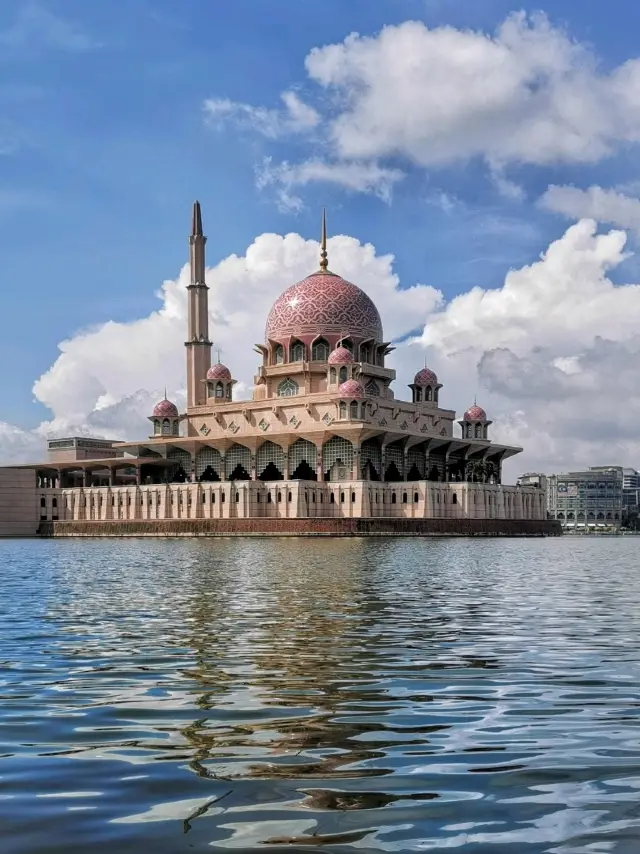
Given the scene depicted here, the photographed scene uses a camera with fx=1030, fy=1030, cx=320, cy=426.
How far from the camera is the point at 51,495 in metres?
91.1

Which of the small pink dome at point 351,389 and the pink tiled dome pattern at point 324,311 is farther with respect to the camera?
the pink tiled dome pattern at point 324,311

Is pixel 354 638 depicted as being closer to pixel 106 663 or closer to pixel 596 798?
pixel 106 663

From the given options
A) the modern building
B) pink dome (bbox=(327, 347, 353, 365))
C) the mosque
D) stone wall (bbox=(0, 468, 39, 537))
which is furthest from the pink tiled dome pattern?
the modern building

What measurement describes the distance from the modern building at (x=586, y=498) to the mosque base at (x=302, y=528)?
106 m

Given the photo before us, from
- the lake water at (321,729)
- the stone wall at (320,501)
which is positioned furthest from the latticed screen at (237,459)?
the lake water at (321,729)

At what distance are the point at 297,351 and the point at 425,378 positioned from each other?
1277 cm

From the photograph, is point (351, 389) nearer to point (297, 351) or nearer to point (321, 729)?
point (297, 351)

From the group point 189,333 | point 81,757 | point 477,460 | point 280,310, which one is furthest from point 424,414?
point 81,757

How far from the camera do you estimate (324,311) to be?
87.2m

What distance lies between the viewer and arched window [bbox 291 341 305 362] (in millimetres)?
87562

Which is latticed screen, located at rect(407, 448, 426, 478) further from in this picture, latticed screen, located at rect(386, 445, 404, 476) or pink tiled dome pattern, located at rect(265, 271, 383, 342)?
pink tiled dome pattern, located at rect(265, 271, 383, 342)

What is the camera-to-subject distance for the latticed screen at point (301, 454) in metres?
81.7

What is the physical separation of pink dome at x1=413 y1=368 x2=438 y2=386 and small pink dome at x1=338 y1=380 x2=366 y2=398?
15722 millimetres

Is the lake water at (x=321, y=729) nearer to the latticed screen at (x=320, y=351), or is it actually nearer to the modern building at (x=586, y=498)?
the latticed screen at (x=320, y=351)
